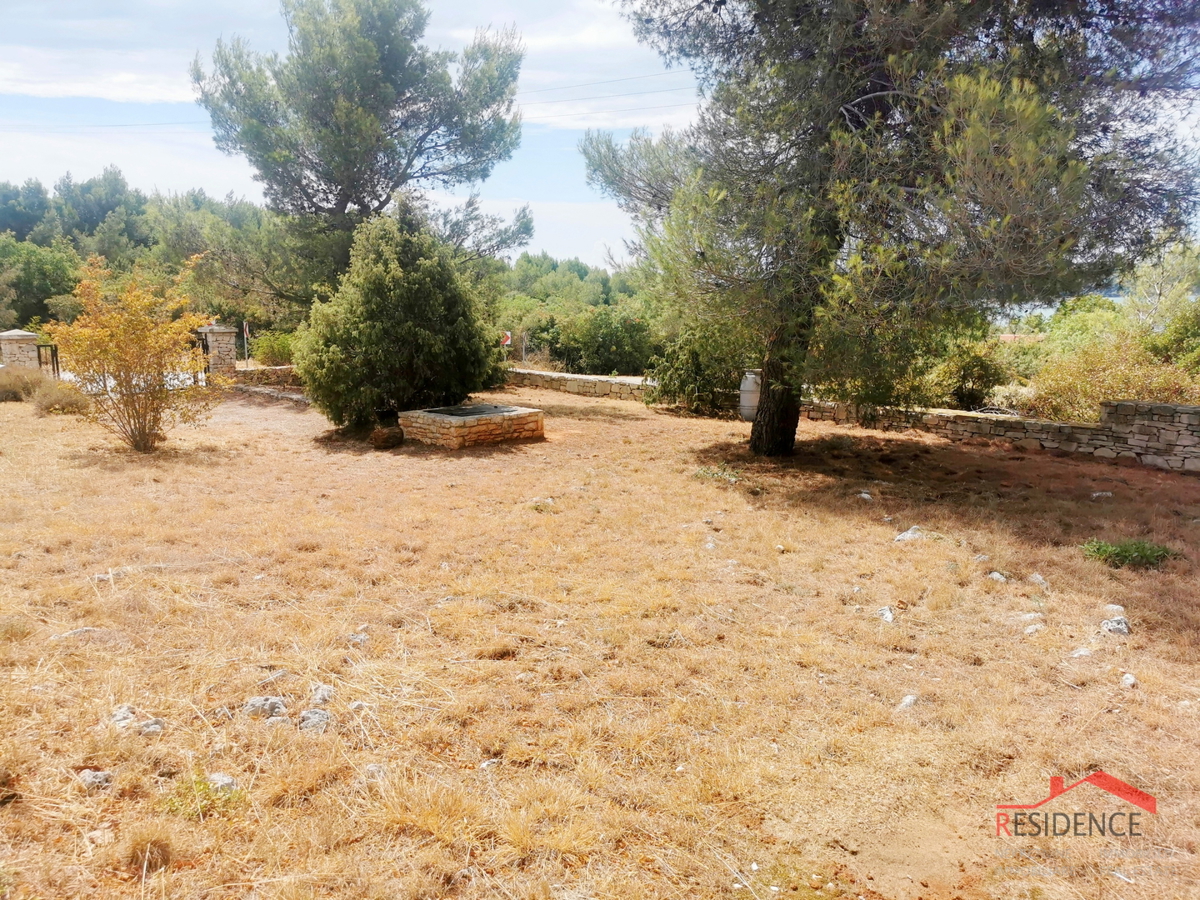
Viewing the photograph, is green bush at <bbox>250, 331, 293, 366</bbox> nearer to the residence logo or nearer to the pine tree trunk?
the pine tree trunk

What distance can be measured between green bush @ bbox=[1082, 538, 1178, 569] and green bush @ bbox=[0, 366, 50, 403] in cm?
1465

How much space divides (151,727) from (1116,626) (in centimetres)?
451

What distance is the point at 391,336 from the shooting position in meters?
9.52

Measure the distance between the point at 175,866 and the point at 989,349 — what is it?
38.2ft

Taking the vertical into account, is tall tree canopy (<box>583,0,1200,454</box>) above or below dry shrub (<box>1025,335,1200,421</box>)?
above

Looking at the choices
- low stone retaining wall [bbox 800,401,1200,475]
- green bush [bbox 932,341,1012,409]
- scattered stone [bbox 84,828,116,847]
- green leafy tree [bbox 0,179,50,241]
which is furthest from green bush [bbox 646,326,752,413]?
green leafy tree [bbox 0,179,50,241]

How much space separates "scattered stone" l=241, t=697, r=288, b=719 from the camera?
2.67 meters

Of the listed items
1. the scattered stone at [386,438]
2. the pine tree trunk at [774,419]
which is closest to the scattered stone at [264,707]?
the scattered stone at [386,438]

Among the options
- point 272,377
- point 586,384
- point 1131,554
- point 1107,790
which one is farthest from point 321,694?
point 272,377

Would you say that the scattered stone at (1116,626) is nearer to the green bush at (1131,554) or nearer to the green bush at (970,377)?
the green bush at (1131,554)

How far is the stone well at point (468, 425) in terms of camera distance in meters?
8.67

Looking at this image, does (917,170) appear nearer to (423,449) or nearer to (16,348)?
(423,449)

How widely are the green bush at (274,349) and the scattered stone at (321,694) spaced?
53.2 feet

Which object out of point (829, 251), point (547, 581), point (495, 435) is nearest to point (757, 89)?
point (829, 251)
